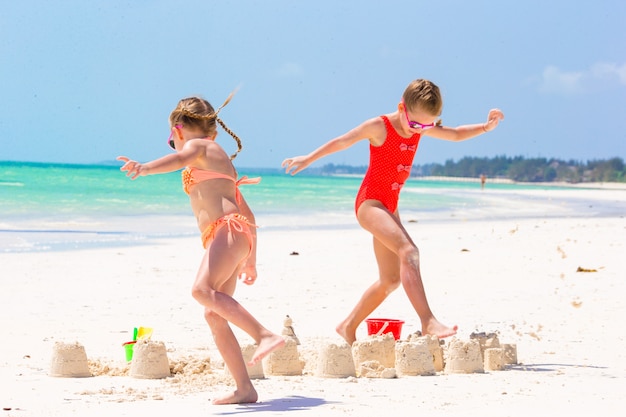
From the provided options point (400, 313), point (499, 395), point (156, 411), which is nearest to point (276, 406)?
point (156, 411)

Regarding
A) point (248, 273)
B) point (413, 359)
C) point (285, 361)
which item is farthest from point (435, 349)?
point (248, 273)

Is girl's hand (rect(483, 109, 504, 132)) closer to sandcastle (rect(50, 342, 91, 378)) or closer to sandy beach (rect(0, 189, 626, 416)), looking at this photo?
sandy beach (rect(0, 189, 626, 416))

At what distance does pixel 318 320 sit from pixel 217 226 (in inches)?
124

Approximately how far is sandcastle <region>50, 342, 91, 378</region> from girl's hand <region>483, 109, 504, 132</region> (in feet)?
10.3

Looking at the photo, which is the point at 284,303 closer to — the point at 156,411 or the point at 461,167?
the point at 156,411

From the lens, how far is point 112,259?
Result: 12188 mm

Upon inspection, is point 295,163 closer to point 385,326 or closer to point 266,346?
point 385,326

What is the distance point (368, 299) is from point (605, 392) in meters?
1.84

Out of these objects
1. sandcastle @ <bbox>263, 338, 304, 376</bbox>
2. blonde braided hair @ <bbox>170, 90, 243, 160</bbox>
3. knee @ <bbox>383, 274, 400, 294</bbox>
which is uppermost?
blonde braided hair @ <bbox>170, 90, 243, 160</bbox>

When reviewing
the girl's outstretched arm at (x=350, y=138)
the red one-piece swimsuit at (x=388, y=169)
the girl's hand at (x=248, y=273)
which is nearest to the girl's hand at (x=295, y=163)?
the girl's outstretched arm at (x=350, y=138)

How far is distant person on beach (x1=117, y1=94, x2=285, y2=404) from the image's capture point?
183 inches

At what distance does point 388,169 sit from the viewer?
634 cm

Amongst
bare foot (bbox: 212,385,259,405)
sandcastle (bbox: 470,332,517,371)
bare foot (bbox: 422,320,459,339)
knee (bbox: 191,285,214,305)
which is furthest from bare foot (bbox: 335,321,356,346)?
knee (bbox: 191,285,214,305)

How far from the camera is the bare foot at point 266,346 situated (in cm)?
456
